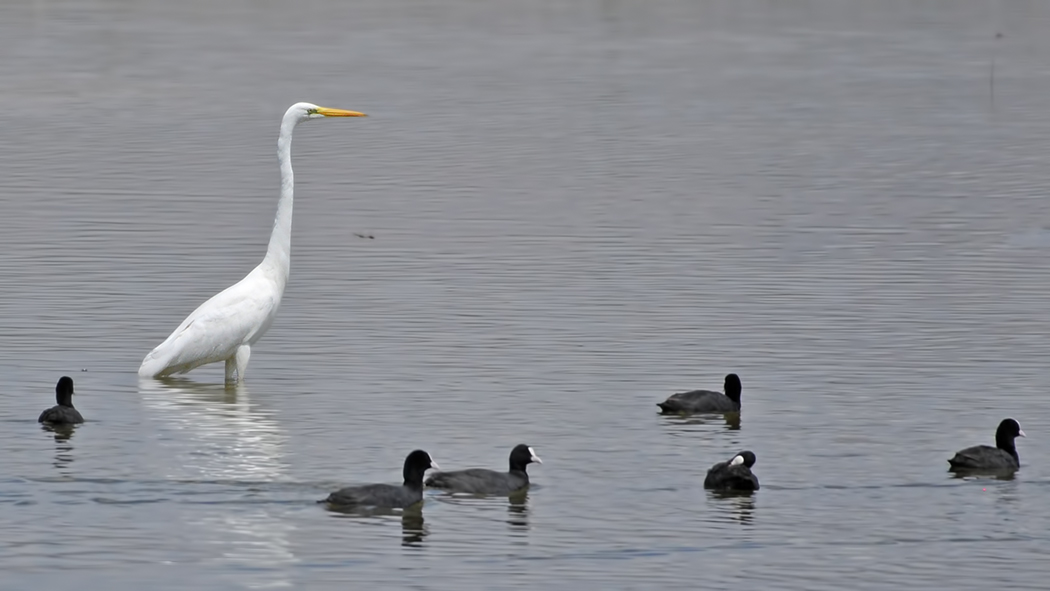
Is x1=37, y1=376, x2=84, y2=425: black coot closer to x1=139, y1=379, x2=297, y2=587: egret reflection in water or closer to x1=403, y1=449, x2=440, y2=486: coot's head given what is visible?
x1=139, y1=379, x2=297, y2=587: egret reflection in water

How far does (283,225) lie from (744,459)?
6069mm

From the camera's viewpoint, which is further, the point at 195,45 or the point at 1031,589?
the point at 195,45

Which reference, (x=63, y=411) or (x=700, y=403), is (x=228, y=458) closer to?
(x=63, y=411)

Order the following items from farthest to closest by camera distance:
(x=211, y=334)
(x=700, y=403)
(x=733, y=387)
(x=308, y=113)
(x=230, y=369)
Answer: (x=308, y=113), (x=230, y=369), (x=211, y=334), (x=733, y=387), (x=700, y=403)

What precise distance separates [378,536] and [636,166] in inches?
686

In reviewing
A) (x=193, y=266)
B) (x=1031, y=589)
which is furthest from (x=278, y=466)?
(x=193, y=266)

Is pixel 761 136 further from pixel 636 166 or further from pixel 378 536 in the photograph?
pixel 378 536

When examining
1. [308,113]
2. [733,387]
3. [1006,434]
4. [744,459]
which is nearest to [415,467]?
[744,459]

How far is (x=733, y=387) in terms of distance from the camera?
50.8 feet

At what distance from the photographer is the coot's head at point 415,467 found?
1263 centimetres

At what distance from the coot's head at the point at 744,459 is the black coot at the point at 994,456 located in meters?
1.39

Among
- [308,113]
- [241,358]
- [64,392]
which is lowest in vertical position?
[64,392]

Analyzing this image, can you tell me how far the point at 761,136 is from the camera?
106 ft

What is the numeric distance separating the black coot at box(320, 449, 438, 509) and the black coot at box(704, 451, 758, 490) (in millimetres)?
1741
